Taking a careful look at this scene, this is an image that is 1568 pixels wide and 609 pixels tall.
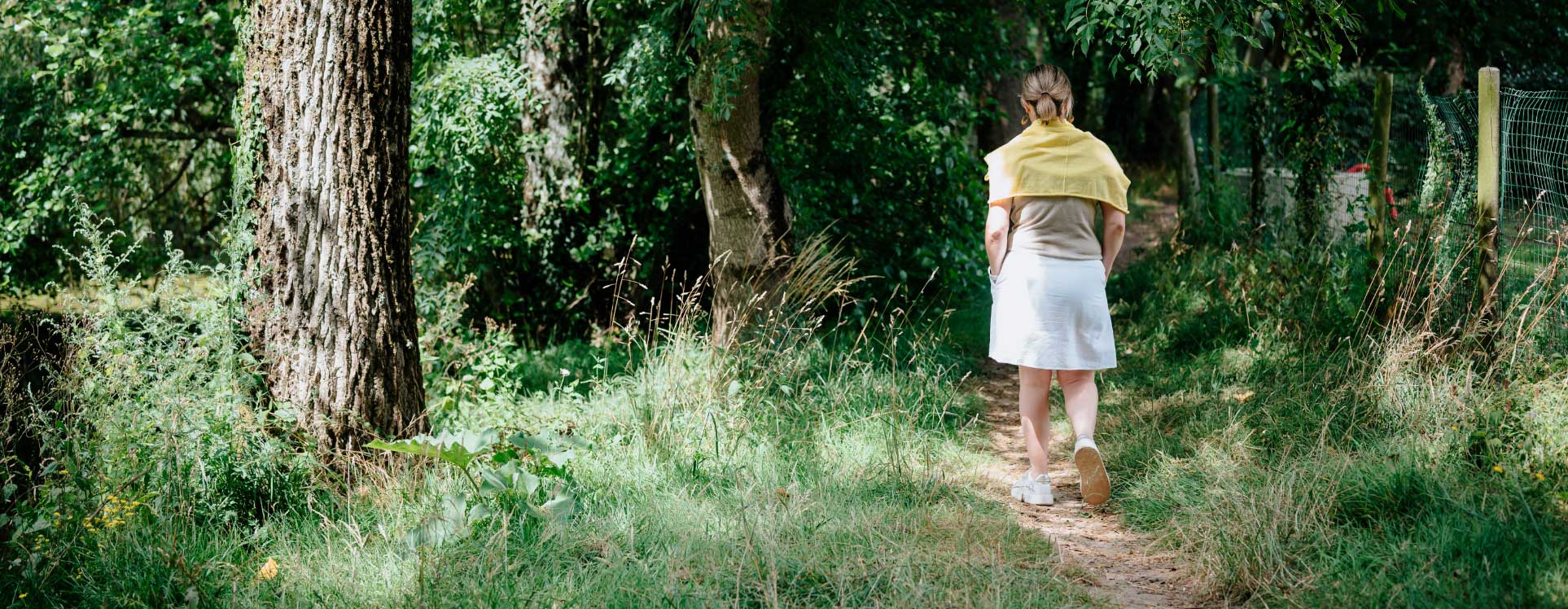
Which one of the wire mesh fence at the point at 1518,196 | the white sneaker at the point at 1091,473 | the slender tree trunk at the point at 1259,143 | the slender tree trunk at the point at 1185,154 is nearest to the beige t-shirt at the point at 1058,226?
the white sneaker at the point at 1091,473

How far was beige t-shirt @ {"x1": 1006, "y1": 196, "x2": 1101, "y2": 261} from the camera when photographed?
14.2 feet

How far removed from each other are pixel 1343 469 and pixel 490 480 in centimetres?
328

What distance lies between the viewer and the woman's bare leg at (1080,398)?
4523 mm

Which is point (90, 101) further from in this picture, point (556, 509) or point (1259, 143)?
→ point (1259, 143)

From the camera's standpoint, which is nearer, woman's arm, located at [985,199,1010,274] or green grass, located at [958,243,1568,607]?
green grass, located at [958,243,1568,607]

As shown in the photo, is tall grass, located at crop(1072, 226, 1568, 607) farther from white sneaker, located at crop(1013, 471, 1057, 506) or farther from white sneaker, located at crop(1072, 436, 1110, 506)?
white sneaker, located at crop(1013, 471, 1057, 506)

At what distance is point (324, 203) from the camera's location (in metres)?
4.61

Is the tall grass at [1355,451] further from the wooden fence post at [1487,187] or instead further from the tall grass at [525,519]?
the tall grass at [525,519]

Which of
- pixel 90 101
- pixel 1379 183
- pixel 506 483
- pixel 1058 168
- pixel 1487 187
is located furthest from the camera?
pixel 90 101

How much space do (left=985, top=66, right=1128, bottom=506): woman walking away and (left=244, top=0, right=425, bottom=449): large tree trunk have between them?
2701mm

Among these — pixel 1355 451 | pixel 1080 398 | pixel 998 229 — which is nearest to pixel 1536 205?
pixel 1355 451

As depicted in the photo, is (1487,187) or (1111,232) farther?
(1487,187)

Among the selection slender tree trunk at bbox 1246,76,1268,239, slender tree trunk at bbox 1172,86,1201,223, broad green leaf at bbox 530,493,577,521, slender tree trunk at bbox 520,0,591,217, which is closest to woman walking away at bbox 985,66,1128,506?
broad green leaf at bbox 530,493,577,521

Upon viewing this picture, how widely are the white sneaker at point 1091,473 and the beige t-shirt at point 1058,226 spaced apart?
79cm
